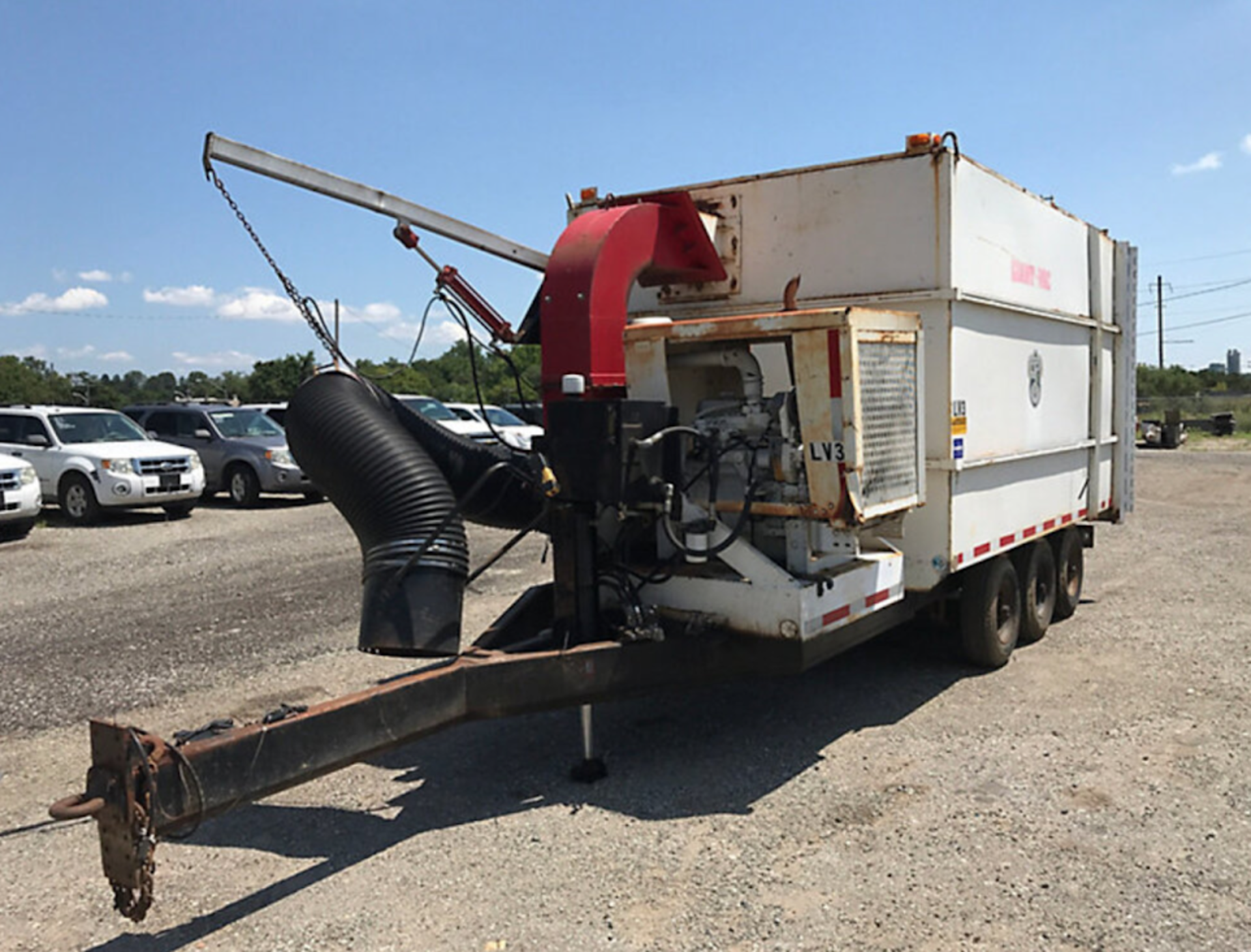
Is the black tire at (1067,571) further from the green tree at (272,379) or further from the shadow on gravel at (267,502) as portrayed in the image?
the green tree at (272,379)

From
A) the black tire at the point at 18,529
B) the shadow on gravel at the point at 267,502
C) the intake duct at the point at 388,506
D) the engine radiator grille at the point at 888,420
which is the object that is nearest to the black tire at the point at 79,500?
the black tire at the point at 18,529

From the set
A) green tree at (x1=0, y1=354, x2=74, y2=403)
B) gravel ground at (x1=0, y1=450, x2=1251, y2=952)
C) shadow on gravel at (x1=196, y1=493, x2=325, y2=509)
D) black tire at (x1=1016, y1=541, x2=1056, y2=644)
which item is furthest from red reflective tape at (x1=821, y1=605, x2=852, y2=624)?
green tree at (x1=0, y1=354, x2=74, y2=403)

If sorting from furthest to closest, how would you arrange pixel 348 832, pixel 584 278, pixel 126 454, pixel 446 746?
1. pixel 126 454
2. pixel 446 746
3. pixel 584 278
4. pixel 348 832

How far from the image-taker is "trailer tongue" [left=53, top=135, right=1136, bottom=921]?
435 cm

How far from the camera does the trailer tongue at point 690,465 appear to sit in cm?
435

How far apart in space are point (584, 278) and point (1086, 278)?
4867 mm

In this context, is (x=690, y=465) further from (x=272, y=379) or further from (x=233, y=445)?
(x=272, y=379)

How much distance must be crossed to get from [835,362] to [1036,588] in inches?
161

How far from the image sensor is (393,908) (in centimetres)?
389

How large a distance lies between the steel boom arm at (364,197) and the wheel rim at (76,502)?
11.1 meters

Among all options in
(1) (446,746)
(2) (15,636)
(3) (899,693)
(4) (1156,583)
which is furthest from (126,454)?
(4) (1156,583)

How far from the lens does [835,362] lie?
182 inches

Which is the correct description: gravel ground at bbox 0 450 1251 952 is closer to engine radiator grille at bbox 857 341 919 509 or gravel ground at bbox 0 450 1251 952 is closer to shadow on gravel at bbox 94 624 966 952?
shadow on gravel at bbox 94 624 966 952

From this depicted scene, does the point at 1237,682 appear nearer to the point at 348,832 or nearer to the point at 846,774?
the point at 846,774
